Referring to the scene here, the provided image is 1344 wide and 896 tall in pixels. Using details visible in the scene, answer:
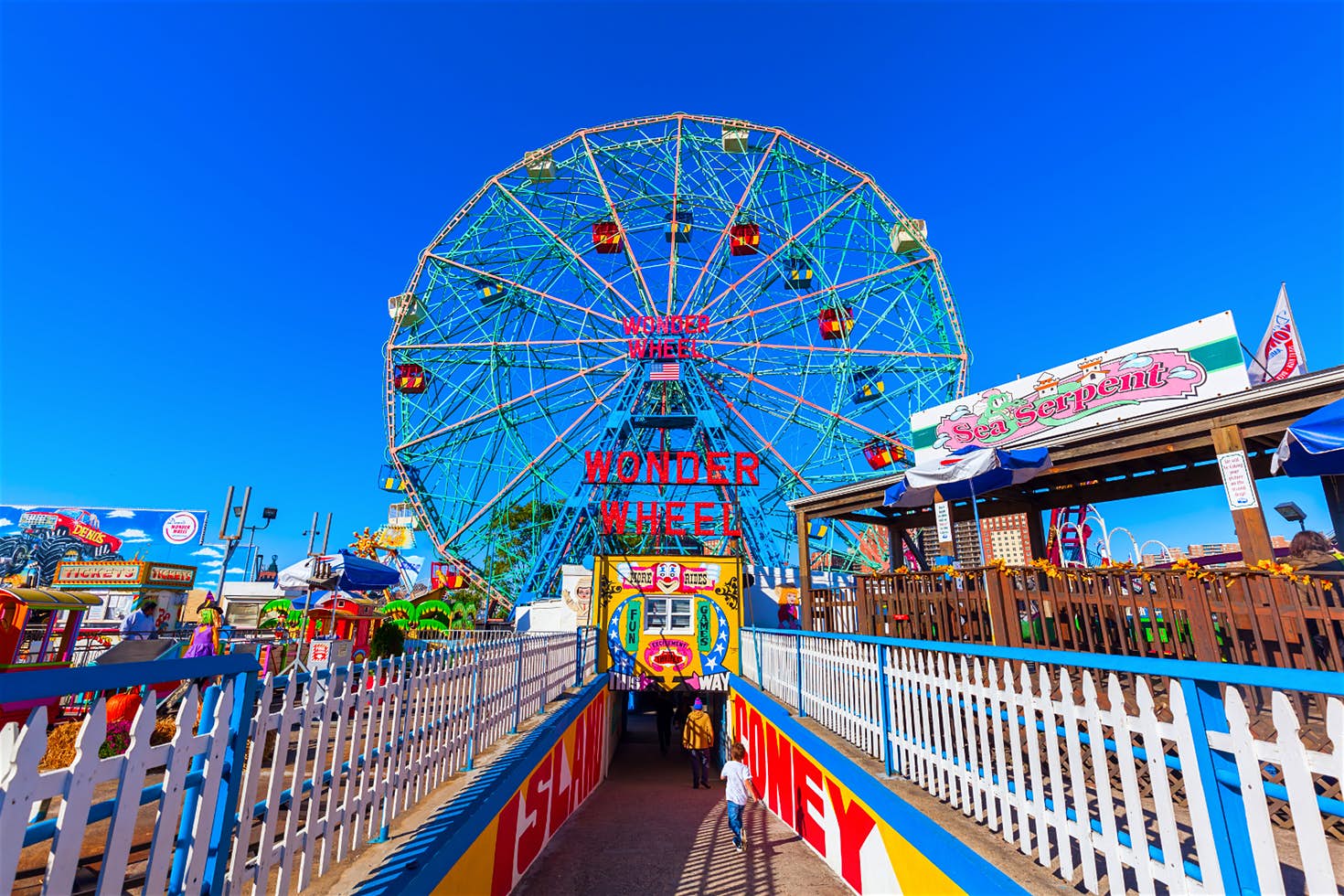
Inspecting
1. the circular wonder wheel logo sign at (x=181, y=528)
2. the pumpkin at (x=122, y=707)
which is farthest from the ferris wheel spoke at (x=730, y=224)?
the circular wonder wheel logo sign at (x=181, y=528)

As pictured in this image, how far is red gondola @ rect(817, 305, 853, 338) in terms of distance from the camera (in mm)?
21703

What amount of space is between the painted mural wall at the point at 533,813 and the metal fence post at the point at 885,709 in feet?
8.50

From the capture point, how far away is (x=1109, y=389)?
9016mm

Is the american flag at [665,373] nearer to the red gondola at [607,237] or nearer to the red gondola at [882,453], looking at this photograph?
the red gondola at [607,237]

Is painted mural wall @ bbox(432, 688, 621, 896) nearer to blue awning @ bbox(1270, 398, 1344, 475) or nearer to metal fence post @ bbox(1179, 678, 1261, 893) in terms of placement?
metal fence post @ bbox(1179, 678, 1261, 893)

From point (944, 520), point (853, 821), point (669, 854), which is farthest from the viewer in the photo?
point (944, 520)

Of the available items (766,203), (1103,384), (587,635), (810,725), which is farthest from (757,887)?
(766,203)

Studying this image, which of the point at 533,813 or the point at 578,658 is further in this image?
the point at 578,658

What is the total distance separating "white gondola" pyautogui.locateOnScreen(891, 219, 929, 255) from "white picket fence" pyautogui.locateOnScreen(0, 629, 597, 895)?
2099 cm

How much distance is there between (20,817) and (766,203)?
80.6 ft

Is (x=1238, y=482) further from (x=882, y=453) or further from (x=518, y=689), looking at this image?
(x=882, y=453)

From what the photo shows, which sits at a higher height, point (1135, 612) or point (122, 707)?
point (1135, 612)

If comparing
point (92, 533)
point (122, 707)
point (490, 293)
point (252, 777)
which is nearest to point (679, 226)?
point (490, 293)

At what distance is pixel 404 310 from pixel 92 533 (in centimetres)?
2892
